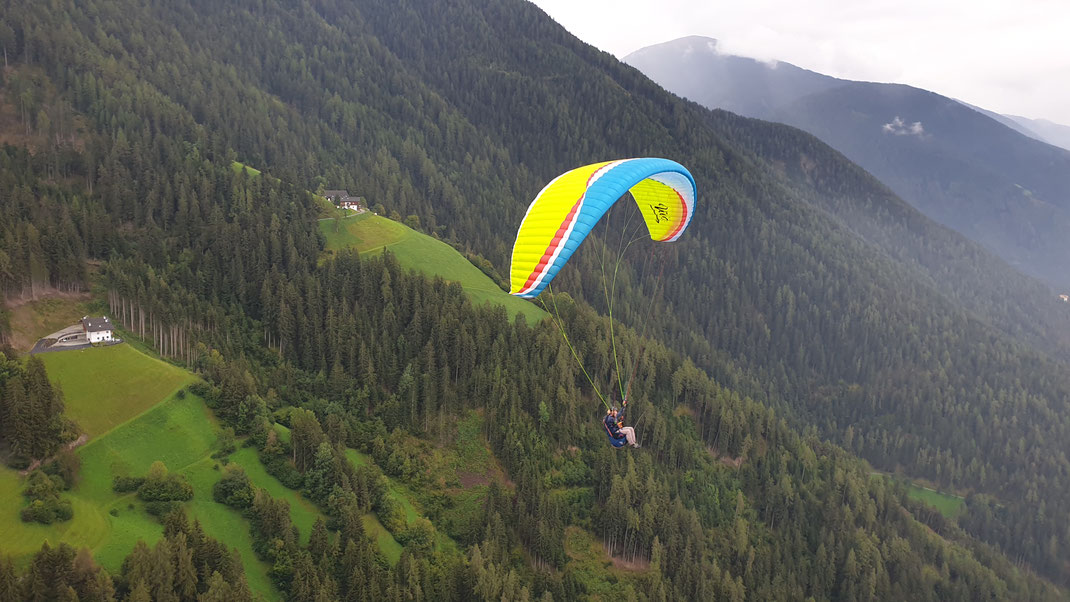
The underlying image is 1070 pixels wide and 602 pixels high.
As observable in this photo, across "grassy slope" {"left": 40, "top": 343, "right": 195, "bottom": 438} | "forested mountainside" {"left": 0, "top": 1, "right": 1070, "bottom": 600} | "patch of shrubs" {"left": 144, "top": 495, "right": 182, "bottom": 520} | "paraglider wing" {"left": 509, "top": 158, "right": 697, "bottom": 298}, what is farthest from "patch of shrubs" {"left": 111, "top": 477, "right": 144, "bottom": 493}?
"paraglider wing" {"left": 509, "top": 158, "right": 697, "bottom": 298}

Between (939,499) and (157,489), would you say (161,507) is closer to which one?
(157,489)

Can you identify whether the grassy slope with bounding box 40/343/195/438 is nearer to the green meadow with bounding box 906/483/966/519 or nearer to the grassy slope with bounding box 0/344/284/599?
the grassy slope with bounding box 0/344/284/599

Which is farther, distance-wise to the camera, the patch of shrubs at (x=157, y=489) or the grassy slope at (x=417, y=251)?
the grassy slope at (x=417, y=251)

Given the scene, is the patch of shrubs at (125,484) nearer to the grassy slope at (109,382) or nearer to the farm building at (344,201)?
the grassy slope at (109,382)

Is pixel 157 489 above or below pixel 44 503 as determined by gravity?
below

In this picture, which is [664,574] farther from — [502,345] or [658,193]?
[658,193]

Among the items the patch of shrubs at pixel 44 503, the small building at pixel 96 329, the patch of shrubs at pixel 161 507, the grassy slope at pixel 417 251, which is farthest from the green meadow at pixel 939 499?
the small building at pixel 96 329

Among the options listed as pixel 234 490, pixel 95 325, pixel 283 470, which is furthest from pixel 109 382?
pixel 283 470

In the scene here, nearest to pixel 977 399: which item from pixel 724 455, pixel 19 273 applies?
pixel 724 455
